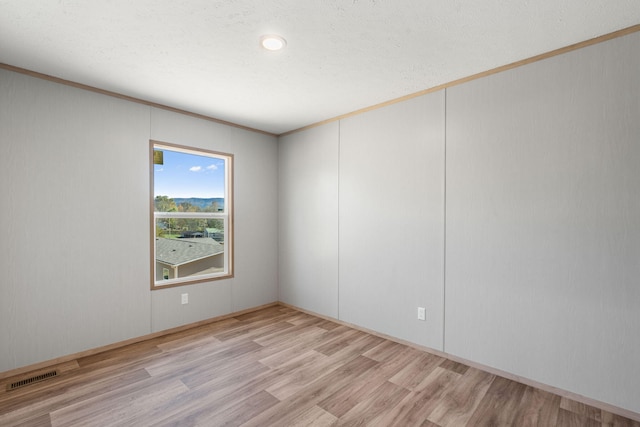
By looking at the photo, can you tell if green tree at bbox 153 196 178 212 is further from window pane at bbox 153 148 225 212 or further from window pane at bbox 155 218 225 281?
window pane at bbox 155 218 225 281

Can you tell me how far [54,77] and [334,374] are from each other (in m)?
3.56

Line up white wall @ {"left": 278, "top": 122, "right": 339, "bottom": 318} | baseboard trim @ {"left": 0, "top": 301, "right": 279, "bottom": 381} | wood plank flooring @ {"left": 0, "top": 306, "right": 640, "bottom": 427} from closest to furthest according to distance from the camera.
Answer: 1. wood plank flooring @ {"left": 0, "top": 306, "right": 640, "bottom": 427}
2. baseboard trim @ {"left": 0, "top": 301, "right": 279, "bottom": 381}
3. white wall @ {"left": 278, "top": 122, "right": 339, "bottom": 318}

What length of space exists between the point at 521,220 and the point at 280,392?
2304mm

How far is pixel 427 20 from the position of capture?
6.34ft

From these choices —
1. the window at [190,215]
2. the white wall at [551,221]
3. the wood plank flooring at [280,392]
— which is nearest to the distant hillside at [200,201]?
the window at [190,215]

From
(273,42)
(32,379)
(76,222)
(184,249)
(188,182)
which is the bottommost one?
(32,379)

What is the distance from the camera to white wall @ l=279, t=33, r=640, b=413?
204 centimetres

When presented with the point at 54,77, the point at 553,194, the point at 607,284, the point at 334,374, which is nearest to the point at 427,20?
the point at 553,194

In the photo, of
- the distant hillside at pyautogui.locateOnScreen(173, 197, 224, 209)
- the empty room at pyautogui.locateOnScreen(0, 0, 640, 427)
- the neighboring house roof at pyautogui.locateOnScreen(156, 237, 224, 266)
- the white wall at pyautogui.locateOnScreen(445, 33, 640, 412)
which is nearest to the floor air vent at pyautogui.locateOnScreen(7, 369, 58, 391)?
the empty room at pyautogui.locateOnScreen(0, 0, 640, 427)

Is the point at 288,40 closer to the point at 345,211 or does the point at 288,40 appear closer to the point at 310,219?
the point at 345,211

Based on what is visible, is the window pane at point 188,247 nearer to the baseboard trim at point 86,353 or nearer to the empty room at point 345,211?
the empty room at point 345,211

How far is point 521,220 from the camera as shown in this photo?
2.43m

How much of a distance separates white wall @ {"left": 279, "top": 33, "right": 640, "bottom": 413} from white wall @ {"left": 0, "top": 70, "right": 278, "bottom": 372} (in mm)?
2364

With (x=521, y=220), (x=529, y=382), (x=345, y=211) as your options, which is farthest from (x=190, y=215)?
(x=529, y=382)
